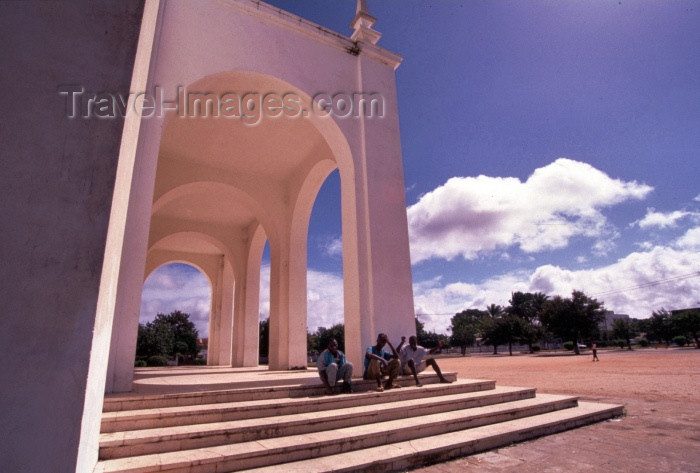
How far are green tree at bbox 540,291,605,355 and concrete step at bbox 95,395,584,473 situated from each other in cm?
3528

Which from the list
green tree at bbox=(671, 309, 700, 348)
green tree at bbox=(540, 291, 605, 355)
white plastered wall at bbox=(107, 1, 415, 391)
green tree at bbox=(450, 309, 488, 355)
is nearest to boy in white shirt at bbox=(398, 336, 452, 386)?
white plastered wall at bbox=(107, 1, 415, 391)

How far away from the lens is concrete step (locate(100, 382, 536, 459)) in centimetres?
297

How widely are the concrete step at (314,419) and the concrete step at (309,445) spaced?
0.19 ft

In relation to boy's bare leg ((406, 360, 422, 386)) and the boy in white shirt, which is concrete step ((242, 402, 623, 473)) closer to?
boy's bare leg ((406, 360, 422, 386))

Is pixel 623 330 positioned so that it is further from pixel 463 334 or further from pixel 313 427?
pixel 313 427

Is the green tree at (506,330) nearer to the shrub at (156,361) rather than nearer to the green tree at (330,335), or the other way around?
the green tree at (330,335)

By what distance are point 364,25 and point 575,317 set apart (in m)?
35.6

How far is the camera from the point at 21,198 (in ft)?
5.54

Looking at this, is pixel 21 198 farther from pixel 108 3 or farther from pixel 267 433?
pixel 267 433

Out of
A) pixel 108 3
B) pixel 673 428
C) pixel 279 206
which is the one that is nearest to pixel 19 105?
pixel 108 3

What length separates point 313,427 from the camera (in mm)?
3637

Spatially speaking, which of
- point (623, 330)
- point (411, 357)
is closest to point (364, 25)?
point (411, 357)

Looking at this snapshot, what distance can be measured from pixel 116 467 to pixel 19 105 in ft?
7.95

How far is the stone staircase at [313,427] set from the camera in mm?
2912
